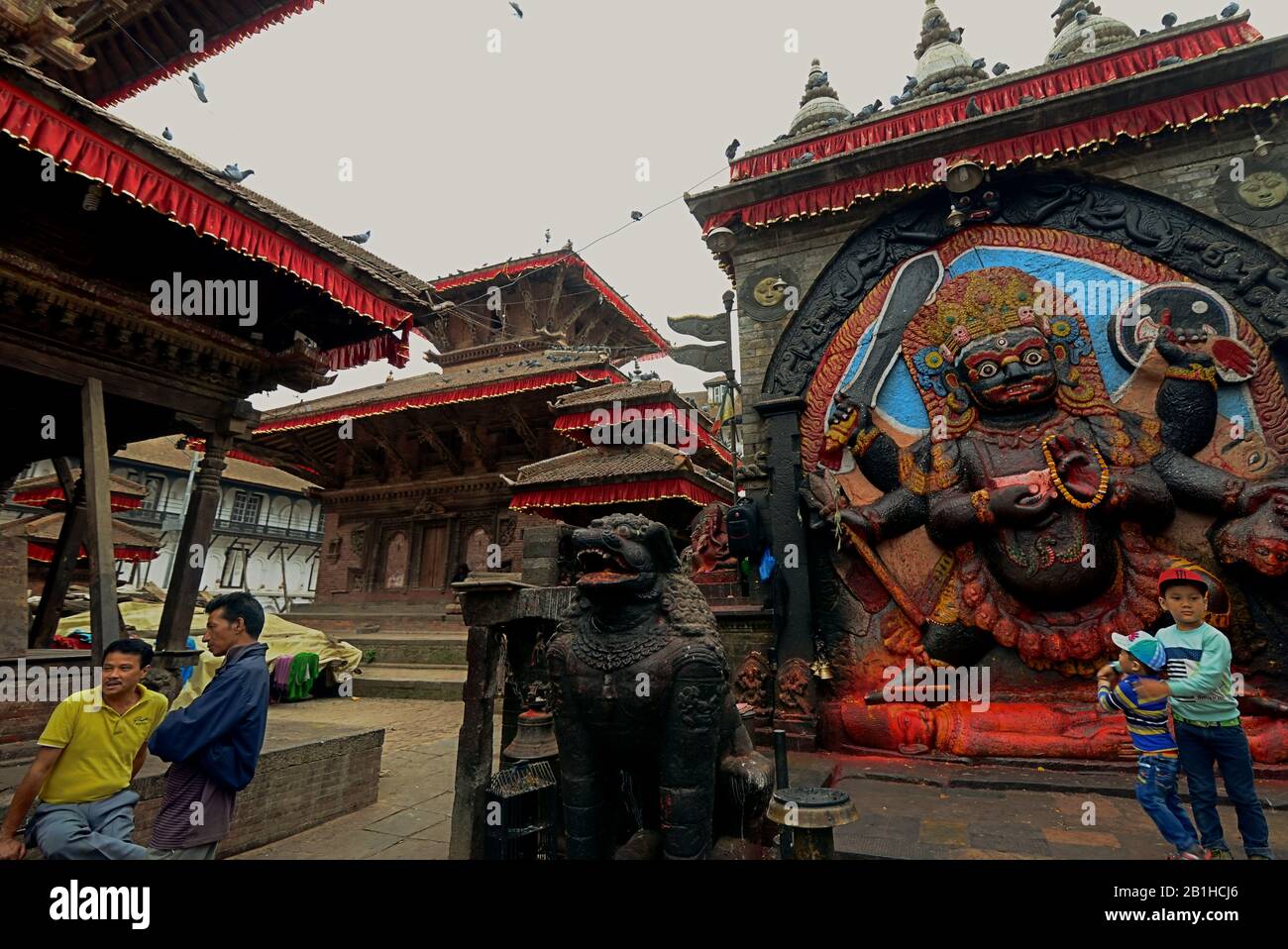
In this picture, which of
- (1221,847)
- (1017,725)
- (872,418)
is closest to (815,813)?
(1221,847)

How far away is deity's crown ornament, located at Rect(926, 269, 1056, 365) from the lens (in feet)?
22.7

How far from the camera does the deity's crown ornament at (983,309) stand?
273 inches

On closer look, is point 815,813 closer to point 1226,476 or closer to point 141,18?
point 1226,476

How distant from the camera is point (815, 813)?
104 inches

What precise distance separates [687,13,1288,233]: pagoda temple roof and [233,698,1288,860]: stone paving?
6672mm

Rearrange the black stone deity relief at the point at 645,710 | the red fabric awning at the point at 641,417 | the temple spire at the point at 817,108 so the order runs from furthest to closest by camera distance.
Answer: the red fabric awning at the point at 641,417 < the temple spire at the point at 817,108 < the black stone deity relief at the point at 645,710

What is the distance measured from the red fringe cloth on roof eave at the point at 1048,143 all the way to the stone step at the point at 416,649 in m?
10.6

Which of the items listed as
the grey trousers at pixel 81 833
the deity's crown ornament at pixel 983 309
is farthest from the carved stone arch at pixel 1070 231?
the grey trousers at pixel 81 833

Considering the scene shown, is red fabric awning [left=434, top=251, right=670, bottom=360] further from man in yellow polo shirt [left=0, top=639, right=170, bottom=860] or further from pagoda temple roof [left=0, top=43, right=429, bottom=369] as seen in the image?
man in yellow polo shirt [left=0, top=639, right=170, bottom=860]

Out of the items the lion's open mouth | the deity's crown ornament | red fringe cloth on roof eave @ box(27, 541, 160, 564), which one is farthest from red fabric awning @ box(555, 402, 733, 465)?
red fringe cloth on roof eave @ box(27, 541, 160, 564)

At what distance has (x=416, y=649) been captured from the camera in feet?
46.1

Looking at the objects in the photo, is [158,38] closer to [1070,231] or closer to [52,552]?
[1070,231]

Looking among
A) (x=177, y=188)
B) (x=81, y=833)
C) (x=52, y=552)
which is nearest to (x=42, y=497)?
(x=52, y=552)

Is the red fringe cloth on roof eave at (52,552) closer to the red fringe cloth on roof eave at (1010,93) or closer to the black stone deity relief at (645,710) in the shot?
the black stone deity relief at (645,710)
